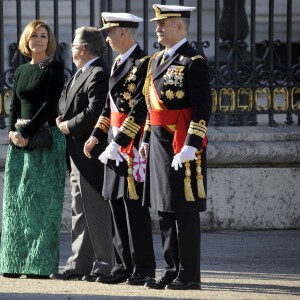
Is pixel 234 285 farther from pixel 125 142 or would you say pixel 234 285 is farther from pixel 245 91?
pixel 245 91

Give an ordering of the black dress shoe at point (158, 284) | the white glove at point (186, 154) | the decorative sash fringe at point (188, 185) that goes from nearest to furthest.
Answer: the white glove at point (186, 154) → the decorative sash fringe at point (188, 185) → the black dress shoe at point (158, 284)

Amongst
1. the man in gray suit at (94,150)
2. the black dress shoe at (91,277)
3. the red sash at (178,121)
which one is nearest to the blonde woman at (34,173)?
the man in gray suit at (94,150)

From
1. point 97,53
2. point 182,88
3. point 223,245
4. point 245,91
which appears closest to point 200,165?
point 182,88

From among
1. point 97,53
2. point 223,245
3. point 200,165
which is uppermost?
point 97,53

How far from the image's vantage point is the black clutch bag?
356 inches

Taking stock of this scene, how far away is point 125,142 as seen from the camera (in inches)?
335

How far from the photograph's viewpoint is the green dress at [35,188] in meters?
9.06

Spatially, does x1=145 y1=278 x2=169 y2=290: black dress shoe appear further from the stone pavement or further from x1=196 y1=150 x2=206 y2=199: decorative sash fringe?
x1=196 y1=150 x2=206 y2=199: decorative sash fringe

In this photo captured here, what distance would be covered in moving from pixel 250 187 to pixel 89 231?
2.59m

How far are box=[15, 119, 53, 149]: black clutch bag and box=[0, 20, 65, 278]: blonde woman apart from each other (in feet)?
0.06

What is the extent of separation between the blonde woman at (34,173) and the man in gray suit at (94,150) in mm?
174

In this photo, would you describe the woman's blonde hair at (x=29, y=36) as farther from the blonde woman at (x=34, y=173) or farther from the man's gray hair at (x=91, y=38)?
the man's gray hair at (x=91, y=38)

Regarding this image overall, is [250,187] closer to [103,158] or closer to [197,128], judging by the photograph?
[103,158]

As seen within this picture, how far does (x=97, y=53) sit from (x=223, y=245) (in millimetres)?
2223
